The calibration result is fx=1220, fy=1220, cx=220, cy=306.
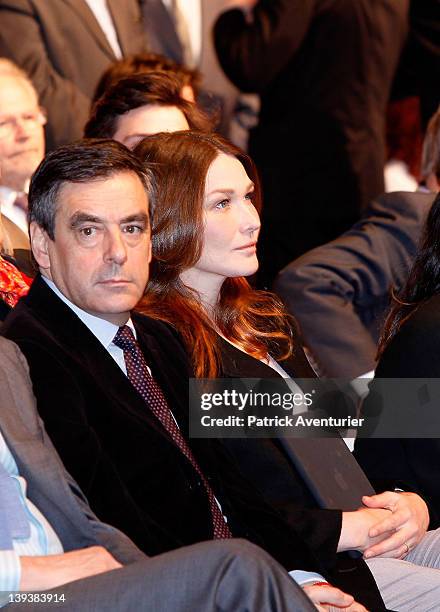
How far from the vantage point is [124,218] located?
9.25 feet

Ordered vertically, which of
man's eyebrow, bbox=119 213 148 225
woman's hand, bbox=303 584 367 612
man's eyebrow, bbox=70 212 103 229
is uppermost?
man's eyebrow, bbox=70 212 103 229

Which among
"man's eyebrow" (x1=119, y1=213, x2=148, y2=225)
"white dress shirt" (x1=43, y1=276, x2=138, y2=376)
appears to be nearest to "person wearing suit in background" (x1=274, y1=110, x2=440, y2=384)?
"man's eyebrow" (x1=119, y1=213, x2=148, y2=225)

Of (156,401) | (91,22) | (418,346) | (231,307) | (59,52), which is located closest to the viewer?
A: (156,401)

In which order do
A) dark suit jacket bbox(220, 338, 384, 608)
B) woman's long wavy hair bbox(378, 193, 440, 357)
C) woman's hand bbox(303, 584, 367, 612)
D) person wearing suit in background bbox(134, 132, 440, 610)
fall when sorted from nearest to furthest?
1. woman's hand bbox(303, 584, 367, 612)
2. dark suit jacket bbox(220, 338, 384, 608)
3. person wearing suit in background bbox(134, 132, 440, 610)
4. woman's long wavy hair bbox(378, 193, 440, 357)

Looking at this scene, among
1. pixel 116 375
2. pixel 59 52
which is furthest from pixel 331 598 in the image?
pixel 59 52

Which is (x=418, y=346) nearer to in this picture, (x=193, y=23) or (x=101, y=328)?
(x=101, y=328)

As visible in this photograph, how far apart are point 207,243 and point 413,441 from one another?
2.48 feet

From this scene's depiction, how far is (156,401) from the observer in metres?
2.75

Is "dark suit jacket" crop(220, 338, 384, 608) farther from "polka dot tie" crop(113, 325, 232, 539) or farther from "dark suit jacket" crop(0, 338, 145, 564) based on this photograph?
"dark suit jacket" crop(0, 338, 145, 564)

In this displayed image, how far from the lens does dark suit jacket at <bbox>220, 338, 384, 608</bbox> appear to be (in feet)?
9.37

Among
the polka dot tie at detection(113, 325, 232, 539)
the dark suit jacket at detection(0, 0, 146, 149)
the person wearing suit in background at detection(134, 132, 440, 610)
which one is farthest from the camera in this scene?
the dark suit jacket at detection(0, 0, 146, 149)

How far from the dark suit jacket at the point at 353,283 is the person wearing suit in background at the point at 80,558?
5.86 ft

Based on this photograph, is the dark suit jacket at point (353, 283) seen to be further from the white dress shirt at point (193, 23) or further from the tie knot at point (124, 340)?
the white dress shirt at point (193, 23)

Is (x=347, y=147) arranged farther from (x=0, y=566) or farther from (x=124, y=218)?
(x=0, y=566)
